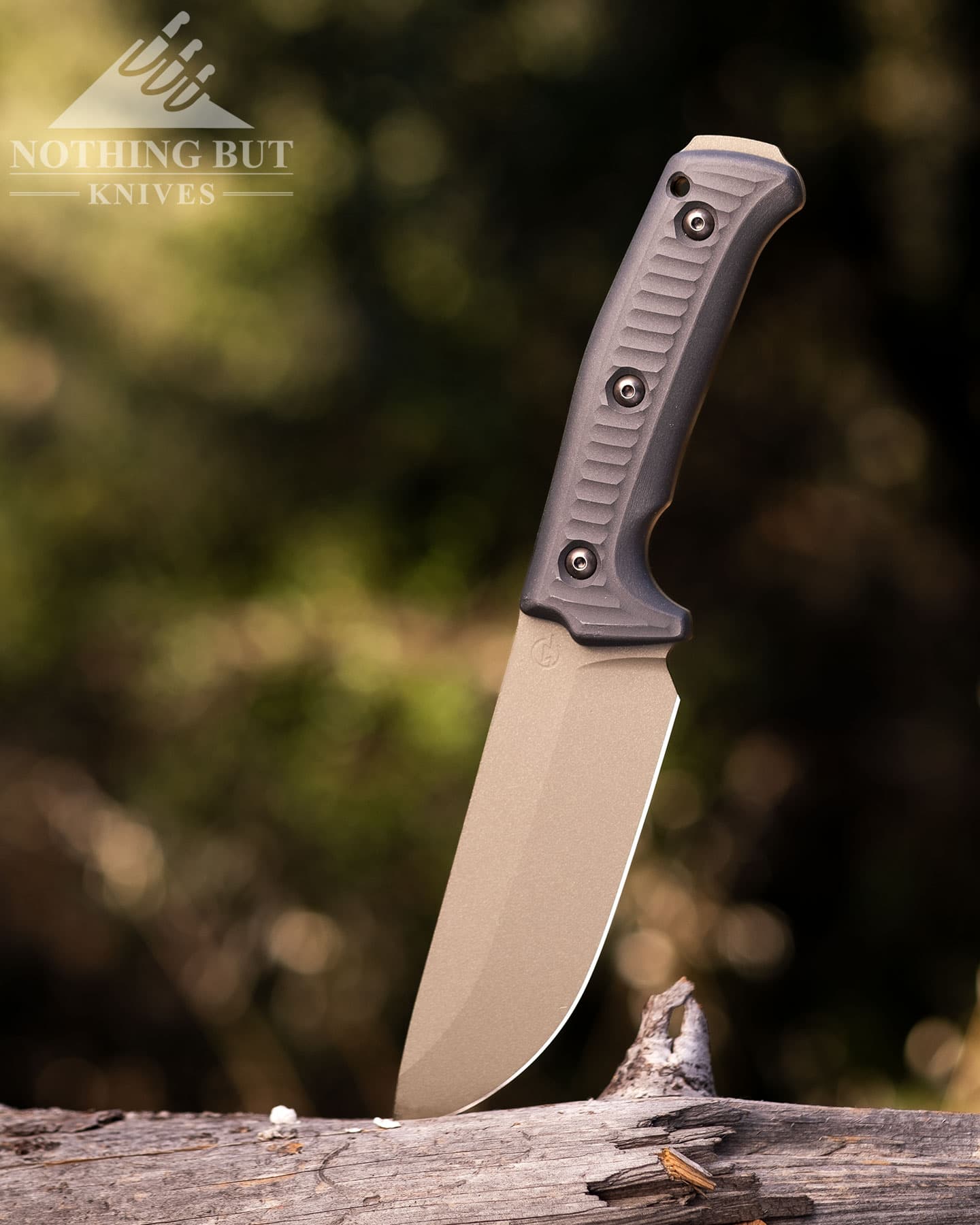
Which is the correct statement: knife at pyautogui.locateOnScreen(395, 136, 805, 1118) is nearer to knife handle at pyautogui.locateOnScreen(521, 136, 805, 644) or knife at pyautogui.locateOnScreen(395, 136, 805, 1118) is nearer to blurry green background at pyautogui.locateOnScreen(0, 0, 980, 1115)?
knife handle at pyautogui.locateOnScreen(521, 136, 805, 644)

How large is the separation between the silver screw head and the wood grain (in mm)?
756

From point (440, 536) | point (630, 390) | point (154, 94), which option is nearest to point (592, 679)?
point (630, 390)

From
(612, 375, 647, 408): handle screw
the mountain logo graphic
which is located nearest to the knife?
(612, 375, 647, 408): handle screw

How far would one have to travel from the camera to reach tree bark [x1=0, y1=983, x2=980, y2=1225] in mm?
882

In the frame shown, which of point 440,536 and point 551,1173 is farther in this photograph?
point 440,536

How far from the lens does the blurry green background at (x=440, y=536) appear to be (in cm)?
208

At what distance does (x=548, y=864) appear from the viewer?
3.39 feet

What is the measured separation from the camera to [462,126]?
2.12 m

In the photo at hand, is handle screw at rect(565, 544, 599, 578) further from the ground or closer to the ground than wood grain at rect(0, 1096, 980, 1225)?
further from the ground

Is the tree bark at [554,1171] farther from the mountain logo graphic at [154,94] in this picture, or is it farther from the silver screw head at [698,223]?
the mountain logo graphic at [154,94]

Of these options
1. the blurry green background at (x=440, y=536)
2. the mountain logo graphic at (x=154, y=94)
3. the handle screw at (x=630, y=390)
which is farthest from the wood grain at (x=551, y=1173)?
the mountain logo graphic at (x=154, y=94)

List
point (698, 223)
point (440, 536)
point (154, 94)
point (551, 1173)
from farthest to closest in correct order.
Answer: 1. point (440, 536)
2. point (154, 94)
3. point (698, 223)
4. point (551, 1173)

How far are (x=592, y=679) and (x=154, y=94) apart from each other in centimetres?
164

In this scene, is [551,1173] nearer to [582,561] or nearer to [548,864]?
[548,864]
